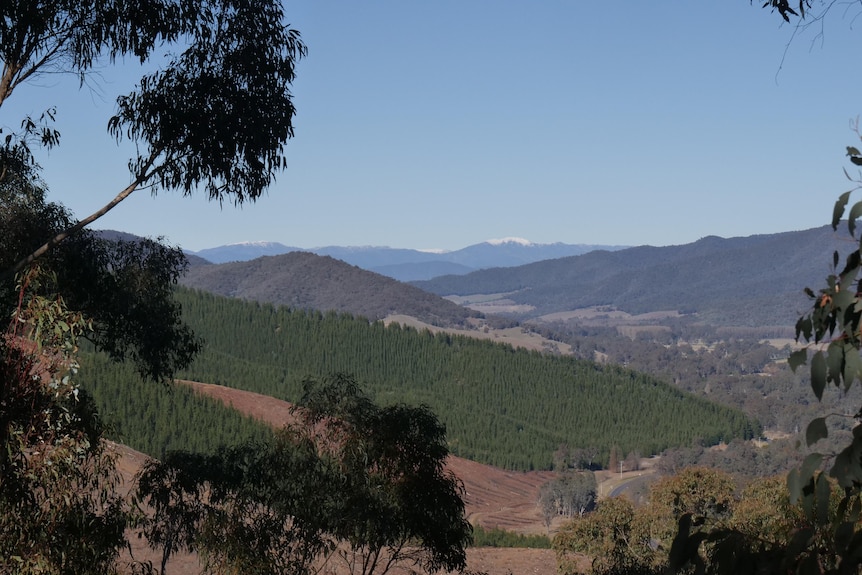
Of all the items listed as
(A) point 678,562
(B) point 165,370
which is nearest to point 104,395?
(B) point 165,370

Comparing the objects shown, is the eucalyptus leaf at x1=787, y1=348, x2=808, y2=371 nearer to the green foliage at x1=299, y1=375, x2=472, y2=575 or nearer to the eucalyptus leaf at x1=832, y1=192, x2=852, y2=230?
the eucalyptus leaf at x1=832, y1=192, x2=852, y2=230

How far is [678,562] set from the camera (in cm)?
304

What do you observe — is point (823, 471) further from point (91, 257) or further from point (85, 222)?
point (91, 257)

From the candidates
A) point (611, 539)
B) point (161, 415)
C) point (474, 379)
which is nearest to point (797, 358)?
point (611, 539)

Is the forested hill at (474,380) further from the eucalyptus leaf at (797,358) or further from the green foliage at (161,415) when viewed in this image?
the eucalyptus leaf at (797,358)

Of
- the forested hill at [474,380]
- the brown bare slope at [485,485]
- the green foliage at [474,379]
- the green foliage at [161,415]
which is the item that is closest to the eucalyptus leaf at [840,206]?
the green foliage at [161,415]

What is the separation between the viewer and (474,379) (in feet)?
487

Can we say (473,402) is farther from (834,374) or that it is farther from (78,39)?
(834,374)

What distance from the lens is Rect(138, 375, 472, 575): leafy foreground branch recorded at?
14555 mm

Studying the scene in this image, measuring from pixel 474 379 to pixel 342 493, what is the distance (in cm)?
13456

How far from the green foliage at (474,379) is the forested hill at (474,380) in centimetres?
19

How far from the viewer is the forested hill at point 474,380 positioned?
119375 millimetres

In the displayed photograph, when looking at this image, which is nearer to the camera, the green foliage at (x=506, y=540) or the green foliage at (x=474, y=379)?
the green foliage at (x=506, y=540)

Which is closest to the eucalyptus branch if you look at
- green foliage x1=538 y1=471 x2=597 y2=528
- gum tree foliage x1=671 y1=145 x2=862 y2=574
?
gum tree foliage x1=671 y1=145 x2=862 y2=574
